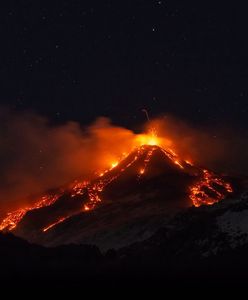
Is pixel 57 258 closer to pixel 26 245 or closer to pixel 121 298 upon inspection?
pixel 26 245

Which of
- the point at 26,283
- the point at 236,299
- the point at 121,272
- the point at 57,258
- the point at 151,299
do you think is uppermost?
the point at 57,258

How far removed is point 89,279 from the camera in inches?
5404

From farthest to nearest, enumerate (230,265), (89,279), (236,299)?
(230,265)
(89,279)
(236,299)

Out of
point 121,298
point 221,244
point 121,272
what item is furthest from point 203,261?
point 121,298

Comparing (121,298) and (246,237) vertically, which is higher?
(246,237)

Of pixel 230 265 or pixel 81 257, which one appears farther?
pixel 81 257

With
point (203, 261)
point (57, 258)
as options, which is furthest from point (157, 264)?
point (57, 258)

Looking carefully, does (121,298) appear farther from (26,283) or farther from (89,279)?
(89,279)

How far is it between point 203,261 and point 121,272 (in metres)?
25.8

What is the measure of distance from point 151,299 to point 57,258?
97966 millimetres

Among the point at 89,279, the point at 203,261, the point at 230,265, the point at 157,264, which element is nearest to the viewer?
the point at 89,279

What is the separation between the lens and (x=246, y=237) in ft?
602

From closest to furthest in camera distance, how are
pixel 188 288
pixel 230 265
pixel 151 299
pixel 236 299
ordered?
pixel 236 299 < pixel 151 299 < pixel 188 288 < pixel 230 265

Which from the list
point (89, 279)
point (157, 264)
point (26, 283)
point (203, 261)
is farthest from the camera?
point (157, 264)
